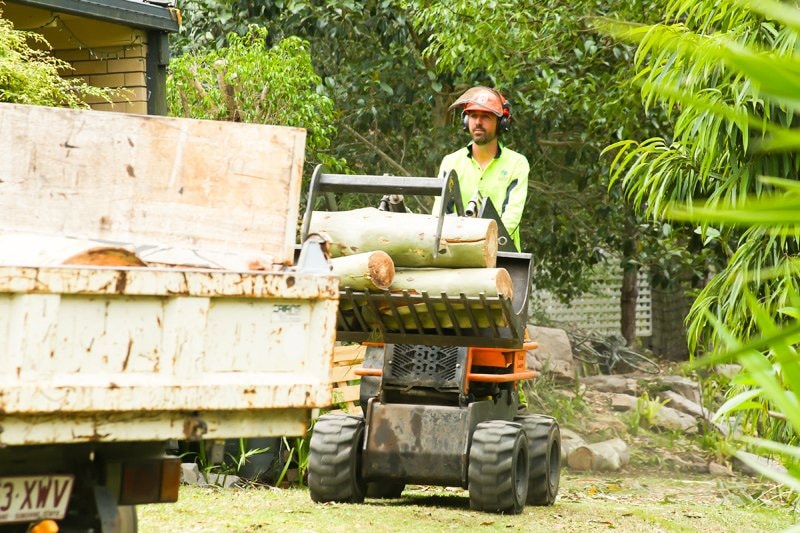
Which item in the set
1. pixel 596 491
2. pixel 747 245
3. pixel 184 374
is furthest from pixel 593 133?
pixel 184 374

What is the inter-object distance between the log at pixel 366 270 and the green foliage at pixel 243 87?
171 inches

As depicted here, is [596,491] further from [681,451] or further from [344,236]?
[344,236]

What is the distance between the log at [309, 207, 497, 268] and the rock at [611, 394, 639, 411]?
7.47 metres

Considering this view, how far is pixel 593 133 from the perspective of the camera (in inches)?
492

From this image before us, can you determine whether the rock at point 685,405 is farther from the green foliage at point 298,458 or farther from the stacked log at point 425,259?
the stacked log at point 425,259

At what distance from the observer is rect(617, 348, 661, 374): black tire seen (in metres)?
16.5

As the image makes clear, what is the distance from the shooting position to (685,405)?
44.7 ft

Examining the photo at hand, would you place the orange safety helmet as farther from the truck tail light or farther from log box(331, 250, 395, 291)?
the truck tail light

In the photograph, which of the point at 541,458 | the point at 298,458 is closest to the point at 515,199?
the point at 541,458

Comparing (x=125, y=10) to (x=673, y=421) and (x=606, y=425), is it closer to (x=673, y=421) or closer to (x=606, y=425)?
(x=606, y=425)

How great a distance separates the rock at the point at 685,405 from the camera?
13.3m

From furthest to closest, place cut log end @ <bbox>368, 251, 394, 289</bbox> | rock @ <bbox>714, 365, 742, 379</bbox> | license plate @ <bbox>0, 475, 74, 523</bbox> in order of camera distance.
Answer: cut log end @ <bbox>368, 251, 394, 289</bbox>
license plate @ <bbox>0, 475, 74, 523</bbox>
rock @ <bbox>714, 365, 742, 379</bbox>

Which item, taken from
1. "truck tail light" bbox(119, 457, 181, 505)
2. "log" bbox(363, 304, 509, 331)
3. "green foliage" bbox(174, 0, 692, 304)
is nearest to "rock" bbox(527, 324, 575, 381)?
"green foliage" bbox(174, 0, 692, 304)

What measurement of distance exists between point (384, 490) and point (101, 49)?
4132 millimetres
